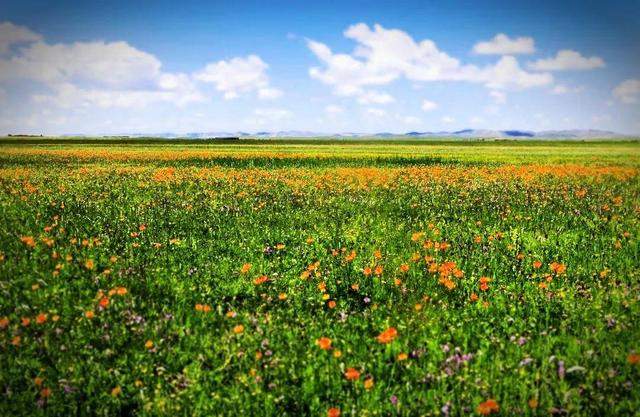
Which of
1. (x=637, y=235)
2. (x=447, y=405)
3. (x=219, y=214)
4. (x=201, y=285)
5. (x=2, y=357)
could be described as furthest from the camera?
(x=219, y=214)

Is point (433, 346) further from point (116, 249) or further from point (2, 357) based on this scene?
point (116, 249)

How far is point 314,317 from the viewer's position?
17.1 feet

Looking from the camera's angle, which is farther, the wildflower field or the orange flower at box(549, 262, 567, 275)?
the orange flower at box(549, 262, 567, 275)

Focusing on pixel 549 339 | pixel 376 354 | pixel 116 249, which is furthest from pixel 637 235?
pixel 116 249

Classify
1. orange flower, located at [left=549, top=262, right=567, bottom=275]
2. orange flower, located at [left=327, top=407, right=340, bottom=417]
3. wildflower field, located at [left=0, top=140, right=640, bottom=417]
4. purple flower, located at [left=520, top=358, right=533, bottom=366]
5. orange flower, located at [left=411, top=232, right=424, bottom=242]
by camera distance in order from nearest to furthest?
orange flower, located at [left=327, top=407, right=340, bottom=417], wildflower field, located at [left=0, top=140, right=640, bottom=417], purple flower, located at [left=520, top=358, right=533, bottom=366], orange flower, located at [left=549, top=262, right=567, bottom=275], orange flower, located at [left=411, top=232, right=424, bottom=242]

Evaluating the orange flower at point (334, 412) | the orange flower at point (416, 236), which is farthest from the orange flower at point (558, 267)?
the orange flower at point (334, 412)

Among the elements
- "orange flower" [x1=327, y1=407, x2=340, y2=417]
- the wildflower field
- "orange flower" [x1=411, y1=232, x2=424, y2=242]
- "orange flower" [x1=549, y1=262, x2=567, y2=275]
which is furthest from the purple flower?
"orange flower" [x1=411, y1=232, x2=424, y2=242]

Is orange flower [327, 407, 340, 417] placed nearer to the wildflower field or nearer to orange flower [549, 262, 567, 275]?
the wildflower field

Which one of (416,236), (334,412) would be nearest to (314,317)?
(334,412)

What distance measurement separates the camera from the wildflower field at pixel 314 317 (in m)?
3.82

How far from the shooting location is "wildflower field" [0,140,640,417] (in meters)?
3.82

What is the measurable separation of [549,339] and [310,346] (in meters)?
2.51

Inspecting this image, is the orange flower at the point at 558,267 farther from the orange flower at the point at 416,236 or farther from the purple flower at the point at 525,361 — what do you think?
the orange flower at the point at 416,236

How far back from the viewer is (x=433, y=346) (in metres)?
4.48
